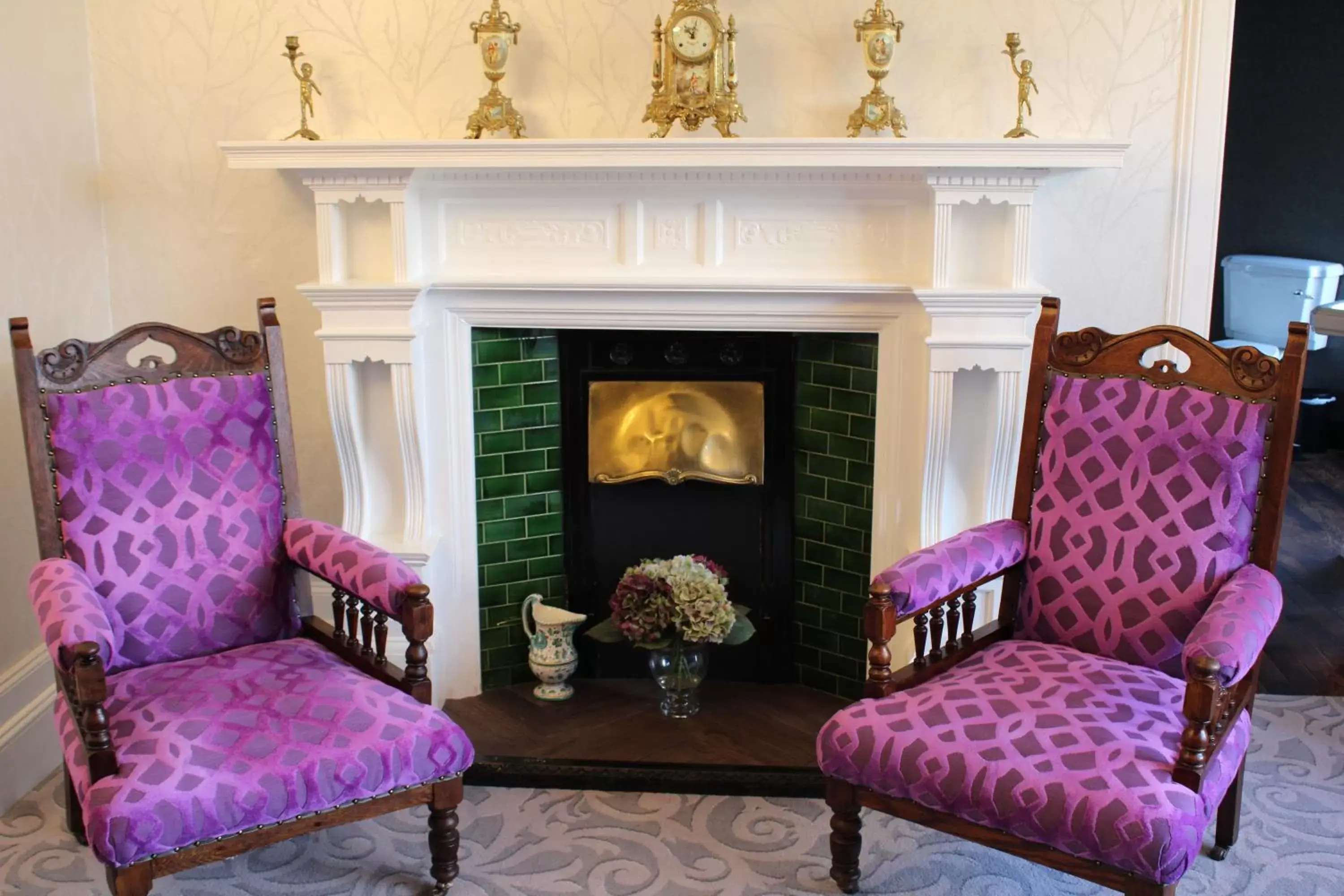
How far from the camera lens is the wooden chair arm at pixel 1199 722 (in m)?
2.06

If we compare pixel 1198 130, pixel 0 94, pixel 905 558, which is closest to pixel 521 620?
pixel 905 558

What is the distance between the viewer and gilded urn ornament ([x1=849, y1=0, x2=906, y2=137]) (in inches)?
116

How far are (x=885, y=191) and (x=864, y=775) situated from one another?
1423mm

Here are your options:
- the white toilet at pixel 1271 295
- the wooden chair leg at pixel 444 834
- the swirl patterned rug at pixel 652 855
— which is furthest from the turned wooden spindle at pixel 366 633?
the white toilet at pixel 1271 295

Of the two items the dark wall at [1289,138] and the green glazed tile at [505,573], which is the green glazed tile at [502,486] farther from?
Result: the dark wall at [1289,138]

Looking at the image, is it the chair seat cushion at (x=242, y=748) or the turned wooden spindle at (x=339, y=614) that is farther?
the turned wooden spindle at (x=339, y=614)

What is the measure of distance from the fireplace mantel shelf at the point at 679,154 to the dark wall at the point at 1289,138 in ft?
11.3

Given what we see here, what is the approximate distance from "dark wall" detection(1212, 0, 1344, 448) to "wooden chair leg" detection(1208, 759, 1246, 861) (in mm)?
3870

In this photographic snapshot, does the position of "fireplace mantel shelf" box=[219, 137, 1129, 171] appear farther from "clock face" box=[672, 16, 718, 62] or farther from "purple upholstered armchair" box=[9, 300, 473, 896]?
"purple upholstered armchair" box=[9, 300, 473, 896]

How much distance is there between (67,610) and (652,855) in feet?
4.13

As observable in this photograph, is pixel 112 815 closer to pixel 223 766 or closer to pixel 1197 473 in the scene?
pixel 223 766

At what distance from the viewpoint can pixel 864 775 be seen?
233 centimetres

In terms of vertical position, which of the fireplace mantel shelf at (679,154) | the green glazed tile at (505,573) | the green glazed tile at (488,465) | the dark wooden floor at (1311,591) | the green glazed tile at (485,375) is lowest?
the dark wooden floor at (1311,591)

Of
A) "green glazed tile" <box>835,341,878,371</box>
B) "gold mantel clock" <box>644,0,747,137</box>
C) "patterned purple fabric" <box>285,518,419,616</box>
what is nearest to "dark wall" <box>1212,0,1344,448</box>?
"green glazed tile" <box>835,341,878,371</box>
